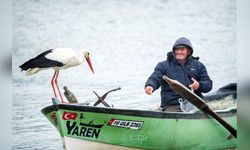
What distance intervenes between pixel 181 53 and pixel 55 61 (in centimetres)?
102

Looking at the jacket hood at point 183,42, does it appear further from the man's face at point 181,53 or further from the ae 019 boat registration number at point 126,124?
the ae 019 boat registration number at point 126,124

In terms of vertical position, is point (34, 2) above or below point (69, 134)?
above

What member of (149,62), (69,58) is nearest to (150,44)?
(149,62)

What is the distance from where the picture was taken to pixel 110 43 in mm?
3715

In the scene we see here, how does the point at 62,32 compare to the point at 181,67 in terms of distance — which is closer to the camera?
the point at 62,32

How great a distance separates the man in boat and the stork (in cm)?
60

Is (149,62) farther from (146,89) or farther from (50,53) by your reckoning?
(50,53)

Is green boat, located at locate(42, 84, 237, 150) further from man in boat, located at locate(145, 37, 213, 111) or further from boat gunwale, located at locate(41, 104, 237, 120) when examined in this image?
man in boat, located at locate(145, 37, 213, 111)

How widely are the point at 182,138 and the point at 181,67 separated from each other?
57 centimetres

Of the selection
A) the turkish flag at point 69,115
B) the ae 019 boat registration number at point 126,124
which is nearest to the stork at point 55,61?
the turkish flag at point 69,115

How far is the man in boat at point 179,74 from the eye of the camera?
3803 mm

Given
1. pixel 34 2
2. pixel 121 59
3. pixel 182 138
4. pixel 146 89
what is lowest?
pixel 182 138

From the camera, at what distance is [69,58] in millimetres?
3598

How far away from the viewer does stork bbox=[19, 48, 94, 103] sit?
11.6 feet
